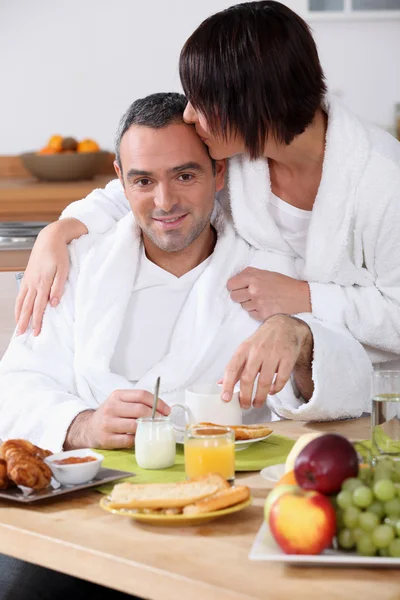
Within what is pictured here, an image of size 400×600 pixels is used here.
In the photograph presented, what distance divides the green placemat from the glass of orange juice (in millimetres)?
59

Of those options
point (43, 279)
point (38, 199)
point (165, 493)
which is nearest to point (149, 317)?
point (43, 279)

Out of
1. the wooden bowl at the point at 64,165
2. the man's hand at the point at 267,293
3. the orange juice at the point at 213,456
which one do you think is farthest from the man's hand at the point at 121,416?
the wooden bowl at the point at 64,165

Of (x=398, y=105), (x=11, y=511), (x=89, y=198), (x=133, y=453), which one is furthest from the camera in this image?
(x=398, y=105)

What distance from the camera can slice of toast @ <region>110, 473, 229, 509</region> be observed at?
1213 mm

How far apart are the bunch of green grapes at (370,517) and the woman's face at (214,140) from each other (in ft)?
3.31

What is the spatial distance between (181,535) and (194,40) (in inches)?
41.3

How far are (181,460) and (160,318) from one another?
0.60m

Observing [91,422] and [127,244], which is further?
[127,244]

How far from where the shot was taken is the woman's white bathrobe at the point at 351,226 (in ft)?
6.37

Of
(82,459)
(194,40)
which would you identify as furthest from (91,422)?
(194,40)

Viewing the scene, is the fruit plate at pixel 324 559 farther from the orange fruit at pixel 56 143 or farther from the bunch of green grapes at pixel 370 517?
the orange fruit at pixel 56 143

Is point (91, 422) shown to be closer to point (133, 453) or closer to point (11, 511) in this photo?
point (133, 453)

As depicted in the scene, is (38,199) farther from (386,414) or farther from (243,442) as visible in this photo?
(386,414)

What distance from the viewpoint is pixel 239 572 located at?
3.49 feet
